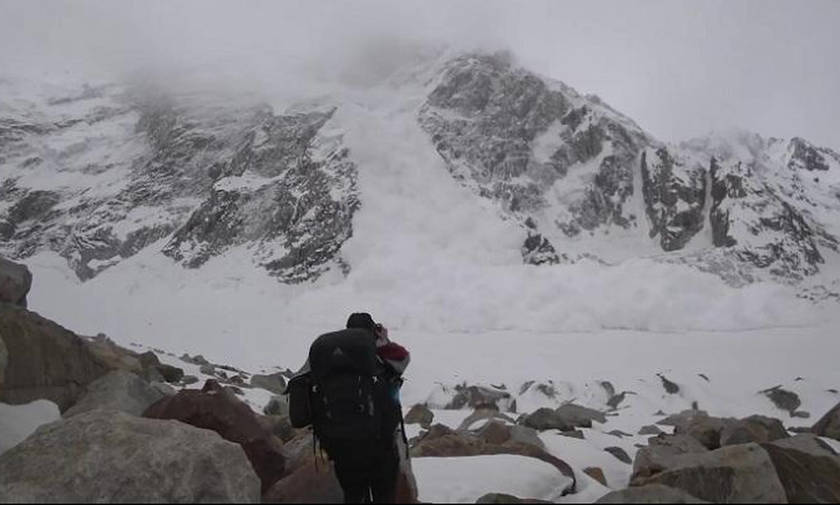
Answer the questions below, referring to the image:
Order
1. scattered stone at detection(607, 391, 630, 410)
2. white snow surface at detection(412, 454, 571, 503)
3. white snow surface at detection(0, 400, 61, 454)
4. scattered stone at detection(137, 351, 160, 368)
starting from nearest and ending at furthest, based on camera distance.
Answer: white snow surface at detection(412, 454, 571, 503) → white snow surface at detection(0, 400, 61, 454) → scattered stone at detection(137, 351, 160, 368) → scattered stone at detection(607, 391, 630, 410)

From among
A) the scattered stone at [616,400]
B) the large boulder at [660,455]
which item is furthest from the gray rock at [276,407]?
the scattered stone at [616,400]

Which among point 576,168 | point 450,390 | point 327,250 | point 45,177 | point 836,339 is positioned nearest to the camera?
point 450,390

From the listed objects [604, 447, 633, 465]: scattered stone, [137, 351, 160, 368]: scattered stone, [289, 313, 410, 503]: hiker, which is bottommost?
[137, 351, 160, 368]: scattered stone

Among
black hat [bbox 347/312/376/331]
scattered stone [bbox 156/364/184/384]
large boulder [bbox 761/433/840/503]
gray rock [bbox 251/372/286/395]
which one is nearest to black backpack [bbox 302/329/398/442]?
black hat [bbox 347/312/376/331]

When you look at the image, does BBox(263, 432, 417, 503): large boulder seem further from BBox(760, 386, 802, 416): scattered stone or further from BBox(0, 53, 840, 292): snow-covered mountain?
BBox(0, 53, 840, 292): snow-covered mountain

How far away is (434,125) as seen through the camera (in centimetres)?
8269

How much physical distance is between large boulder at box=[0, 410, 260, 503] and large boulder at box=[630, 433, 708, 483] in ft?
13.9

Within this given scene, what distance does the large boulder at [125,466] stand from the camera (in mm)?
4676

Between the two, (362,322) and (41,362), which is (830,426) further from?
(41,362)

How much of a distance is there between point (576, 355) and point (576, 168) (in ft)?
167

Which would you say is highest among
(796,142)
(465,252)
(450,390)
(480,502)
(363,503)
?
(363,503)

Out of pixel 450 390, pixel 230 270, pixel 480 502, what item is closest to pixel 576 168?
pixel 230 270

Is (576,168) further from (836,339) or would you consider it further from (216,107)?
(216,107)

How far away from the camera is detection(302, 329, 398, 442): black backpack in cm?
441
